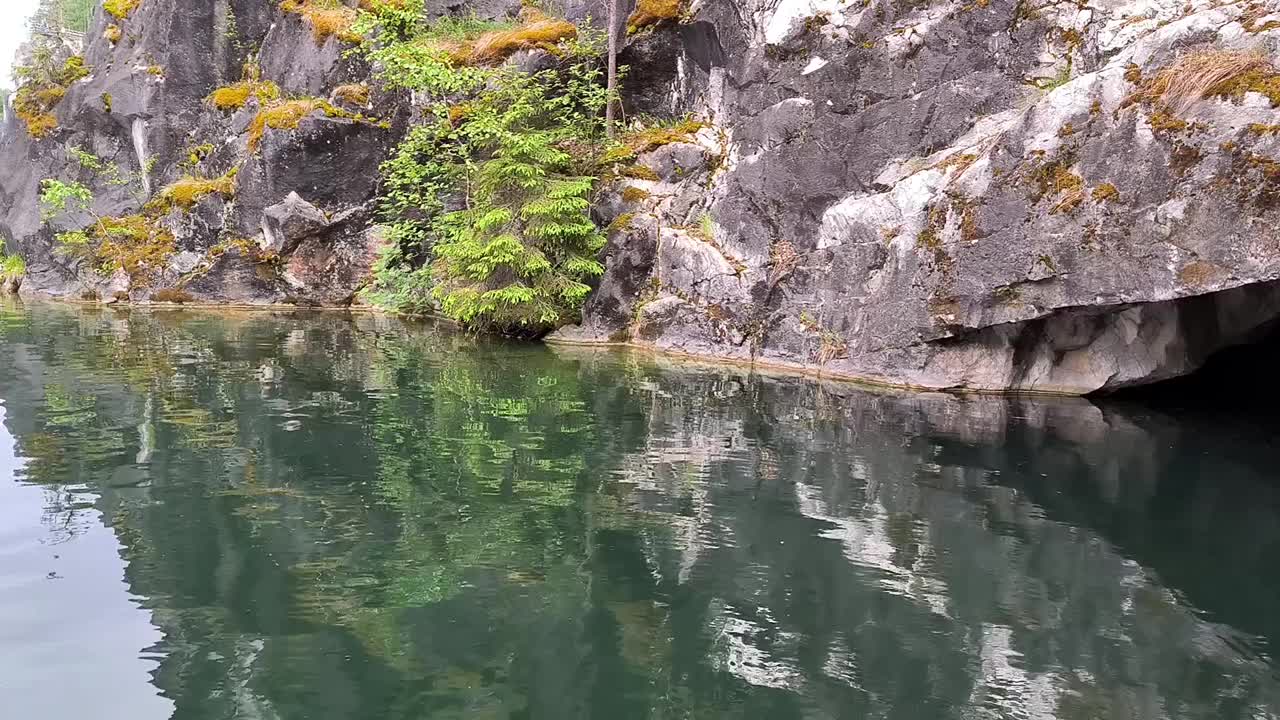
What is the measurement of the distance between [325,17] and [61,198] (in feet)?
47.1

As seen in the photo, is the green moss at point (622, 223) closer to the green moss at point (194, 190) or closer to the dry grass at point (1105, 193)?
the dry grass at point (1105, 193)

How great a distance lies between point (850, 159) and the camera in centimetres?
1989

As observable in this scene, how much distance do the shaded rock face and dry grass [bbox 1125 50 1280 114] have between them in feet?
0.42

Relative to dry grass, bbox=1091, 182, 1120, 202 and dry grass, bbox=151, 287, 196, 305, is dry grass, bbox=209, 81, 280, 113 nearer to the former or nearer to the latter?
dry grass, bbox=151, 287, 196, 305

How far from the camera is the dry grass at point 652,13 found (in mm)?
25891

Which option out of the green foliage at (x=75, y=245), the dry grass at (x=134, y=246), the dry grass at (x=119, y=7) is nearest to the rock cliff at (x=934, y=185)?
the dry grass at (x=134, y=246)

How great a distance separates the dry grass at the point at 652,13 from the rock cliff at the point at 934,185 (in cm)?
34

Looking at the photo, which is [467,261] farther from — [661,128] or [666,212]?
[661,128]

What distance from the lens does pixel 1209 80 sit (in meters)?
13.0

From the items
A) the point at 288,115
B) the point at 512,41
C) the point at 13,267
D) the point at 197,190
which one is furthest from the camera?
the point at 13,267

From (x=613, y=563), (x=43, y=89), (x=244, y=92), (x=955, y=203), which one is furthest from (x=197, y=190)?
(x=613, y=563)

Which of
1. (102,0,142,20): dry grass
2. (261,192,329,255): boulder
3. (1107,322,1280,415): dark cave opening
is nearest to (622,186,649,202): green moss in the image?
(1107,322,1280,415): dark cave opening

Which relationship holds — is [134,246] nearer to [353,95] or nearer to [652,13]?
[353,95]

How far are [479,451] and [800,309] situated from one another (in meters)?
11.1
